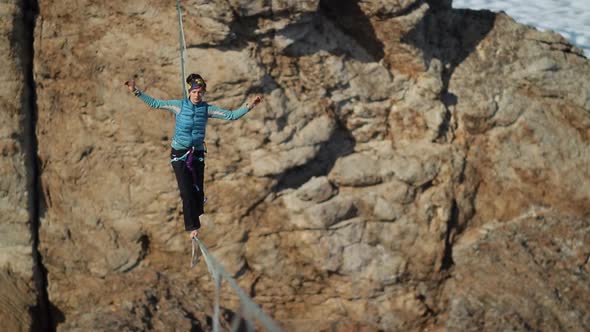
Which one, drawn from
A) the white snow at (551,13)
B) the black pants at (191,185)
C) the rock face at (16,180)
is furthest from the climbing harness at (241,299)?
the white snow at (551,13)

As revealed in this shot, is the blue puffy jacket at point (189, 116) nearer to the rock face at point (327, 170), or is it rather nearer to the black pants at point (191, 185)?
the black pants at point (191, 185)

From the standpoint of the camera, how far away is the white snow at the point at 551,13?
19.8 m

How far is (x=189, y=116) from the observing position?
10.3 meters

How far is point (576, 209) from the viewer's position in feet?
57.0

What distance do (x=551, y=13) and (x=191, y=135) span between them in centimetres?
1304

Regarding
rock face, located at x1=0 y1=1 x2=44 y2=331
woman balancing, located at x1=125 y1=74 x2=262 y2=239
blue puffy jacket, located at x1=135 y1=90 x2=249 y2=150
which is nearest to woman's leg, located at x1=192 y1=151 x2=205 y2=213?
woman balancing, located at x1=125 y1=74 x2=262 y2=239

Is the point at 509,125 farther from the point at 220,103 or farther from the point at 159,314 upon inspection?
the point at 159,314

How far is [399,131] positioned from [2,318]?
26.8 feet

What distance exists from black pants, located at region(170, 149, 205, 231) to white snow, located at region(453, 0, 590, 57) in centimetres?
1134

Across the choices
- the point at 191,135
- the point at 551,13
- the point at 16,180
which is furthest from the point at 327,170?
the point at 551,13

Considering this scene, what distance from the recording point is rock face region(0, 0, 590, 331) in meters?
15.3

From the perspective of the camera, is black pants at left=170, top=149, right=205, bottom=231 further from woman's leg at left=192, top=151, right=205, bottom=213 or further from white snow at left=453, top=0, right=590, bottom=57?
white snow at left=453, top=0, right=590, bottom=57

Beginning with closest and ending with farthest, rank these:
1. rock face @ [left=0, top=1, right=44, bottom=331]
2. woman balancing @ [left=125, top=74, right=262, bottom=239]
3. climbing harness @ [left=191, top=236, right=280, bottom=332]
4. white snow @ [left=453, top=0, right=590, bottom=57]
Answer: climbing harness @ [left=191, top=236, right=280, bottom=332]
woman balancing @ [left=125, top=74, right=262, bottom=239]
rock face @ [left=0, top=1, right=44, bottom=331]
white snow @ [left=453, top=0, right=590, bottom=57]

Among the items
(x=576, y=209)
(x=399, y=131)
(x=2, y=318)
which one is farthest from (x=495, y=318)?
(x=2, y=318)
